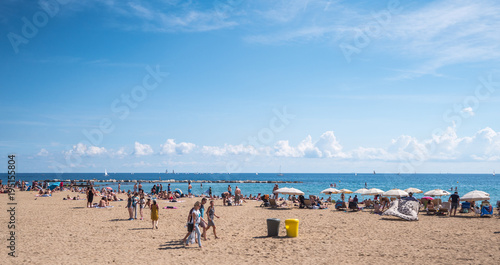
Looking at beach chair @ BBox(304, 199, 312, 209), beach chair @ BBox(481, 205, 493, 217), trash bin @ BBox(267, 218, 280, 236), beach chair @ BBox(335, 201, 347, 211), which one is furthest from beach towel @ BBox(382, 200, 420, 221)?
trash bin @ BBox(267, 218, 280, 236)

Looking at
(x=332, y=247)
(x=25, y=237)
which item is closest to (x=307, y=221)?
(x=332, y=247)

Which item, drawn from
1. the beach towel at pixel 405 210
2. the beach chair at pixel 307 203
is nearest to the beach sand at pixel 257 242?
the beach towel at pixel 405 210

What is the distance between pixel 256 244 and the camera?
12.5 metres

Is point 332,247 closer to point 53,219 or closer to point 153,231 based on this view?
point 153,231

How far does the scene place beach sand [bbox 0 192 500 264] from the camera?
10.4 metres

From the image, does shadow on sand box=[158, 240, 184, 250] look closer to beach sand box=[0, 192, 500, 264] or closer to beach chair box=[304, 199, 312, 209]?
beach sand box=[0, 192, 500, 264]

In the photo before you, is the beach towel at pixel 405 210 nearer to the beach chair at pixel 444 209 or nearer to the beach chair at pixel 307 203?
the beach chair at pixel 444 209

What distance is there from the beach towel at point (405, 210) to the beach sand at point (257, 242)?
0.43m

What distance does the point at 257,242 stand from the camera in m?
12.8

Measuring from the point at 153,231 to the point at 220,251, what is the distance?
190 inches

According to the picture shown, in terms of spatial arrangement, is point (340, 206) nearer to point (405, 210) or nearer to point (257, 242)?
point (405, 210)

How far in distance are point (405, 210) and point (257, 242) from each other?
981 centimetres

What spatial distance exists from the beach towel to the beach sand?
0.43 m

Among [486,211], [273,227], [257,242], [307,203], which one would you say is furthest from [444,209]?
[257,242]
